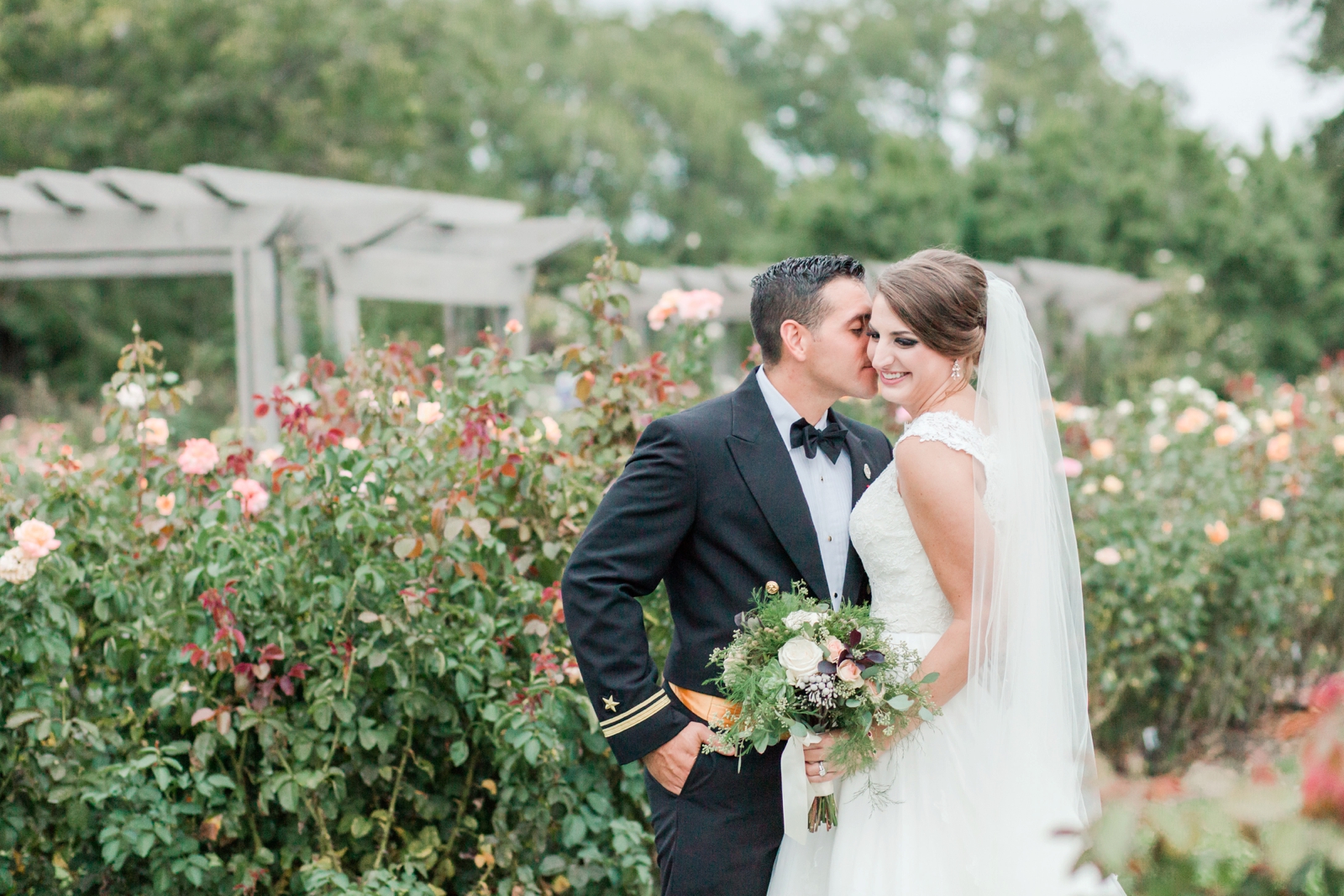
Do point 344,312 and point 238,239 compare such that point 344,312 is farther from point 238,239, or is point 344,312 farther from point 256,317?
point 238,239

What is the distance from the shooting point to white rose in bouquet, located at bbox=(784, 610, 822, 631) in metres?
2.14

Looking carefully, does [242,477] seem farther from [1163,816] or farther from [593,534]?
[1163,816]

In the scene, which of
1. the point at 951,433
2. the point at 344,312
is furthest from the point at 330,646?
the point at 344,312

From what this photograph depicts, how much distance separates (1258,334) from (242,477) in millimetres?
19448

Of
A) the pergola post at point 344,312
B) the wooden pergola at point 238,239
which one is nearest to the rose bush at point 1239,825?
the wooden pergola at point 238,239

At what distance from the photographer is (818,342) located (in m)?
2.44

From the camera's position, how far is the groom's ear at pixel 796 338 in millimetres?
2447

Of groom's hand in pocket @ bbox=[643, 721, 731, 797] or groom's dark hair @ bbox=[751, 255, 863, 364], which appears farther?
groom's dark hair @ bbox=[751, 255, 863, 364]

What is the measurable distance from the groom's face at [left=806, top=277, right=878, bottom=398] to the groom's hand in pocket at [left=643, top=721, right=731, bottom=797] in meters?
0.79

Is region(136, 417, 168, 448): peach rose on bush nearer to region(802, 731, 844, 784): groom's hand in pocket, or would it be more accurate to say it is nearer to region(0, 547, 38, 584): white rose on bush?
region(0, 547, 38, 584): white rose on bush

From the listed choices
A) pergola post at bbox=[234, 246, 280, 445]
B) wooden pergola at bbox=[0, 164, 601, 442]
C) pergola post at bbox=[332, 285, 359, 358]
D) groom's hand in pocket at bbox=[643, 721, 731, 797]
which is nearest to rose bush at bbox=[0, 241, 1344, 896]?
groom's hand in pocket at bbox=[643, 721, 731, 797]

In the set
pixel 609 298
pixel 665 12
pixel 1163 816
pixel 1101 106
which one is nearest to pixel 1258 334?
pixel 1101 106

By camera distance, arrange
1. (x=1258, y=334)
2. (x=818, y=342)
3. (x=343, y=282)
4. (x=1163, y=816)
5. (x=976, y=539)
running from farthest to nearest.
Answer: (x=1258, y=334), (x=343, y=282), (x=818, y=342), (x=976, y=539), (x=1163, y=816)

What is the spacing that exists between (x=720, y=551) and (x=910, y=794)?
63 centimetres
